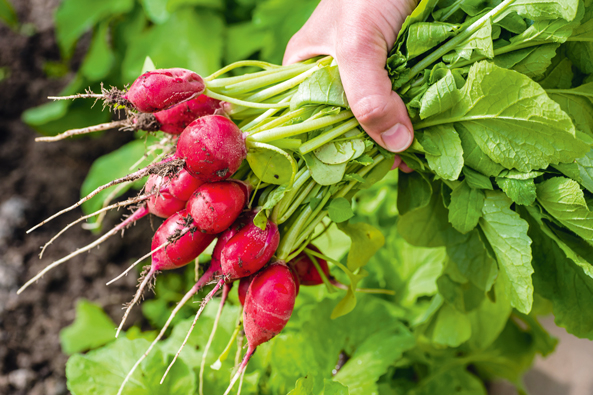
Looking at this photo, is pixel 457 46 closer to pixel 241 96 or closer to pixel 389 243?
pixel 241 96

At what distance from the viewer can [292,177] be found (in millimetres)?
723

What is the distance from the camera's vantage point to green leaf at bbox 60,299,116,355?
58.8 inches

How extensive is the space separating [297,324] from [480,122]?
0.74m

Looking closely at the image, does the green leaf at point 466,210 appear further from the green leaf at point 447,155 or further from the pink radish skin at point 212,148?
the pink radish skin at point 212,148

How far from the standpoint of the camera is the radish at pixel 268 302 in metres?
0.77

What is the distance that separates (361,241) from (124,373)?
0.64m

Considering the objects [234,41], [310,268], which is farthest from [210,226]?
[234,41]

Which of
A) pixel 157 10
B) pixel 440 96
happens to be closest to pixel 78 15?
pixel 157 10

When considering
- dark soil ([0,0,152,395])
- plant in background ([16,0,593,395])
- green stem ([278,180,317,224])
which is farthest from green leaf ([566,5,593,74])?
dark soil ([0,0,152,395])

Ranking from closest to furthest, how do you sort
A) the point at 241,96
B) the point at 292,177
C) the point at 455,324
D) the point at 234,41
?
the point at 292,177, the point at 241,96, the point at 455,324, the point at 234,41

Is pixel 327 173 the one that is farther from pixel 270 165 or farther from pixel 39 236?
pixel 39 236

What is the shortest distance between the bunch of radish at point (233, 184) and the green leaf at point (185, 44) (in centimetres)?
95

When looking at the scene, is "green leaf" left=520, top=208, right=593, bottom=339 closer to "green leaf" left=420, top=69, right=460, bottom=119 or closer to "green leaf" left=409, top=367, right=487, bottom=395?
"green leaf" left=420, top=69, right=460, bottom=119

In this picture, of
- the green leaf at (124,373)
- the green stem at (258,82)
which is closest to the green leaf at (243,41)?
the green stem at (258,82)
